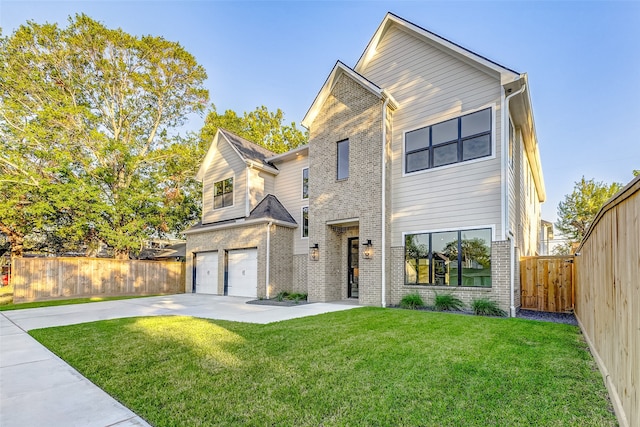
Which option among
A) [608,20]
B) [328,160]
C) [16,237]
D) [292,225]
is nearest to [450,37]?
[328,160]

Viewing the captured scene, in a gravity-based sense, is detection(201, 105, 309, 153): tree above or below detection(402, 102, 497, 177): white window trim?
above

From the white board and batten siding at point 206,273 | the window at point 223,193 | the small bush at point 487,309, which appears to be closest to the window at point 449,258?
the small bush at point 487,309

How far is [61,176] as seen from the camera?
1758 cm

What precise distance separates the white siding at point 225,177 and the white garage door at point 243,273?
6.12 ft

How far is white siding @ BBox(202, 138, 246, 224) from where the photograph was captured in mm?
15188

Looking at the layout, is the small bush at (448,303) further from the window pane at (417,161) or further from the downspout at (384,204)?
the window pane at (417,161)

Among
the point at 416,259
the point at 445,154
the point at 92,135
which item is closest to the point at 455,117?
the point at 445,154

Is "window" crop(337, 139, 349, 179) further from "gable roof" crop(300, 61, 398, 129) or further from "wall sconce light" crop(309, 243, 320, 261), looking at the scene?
"wall sconce light" crop(309, 243, 320, 261)

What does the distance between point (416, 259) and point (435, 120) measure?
14.3 ft

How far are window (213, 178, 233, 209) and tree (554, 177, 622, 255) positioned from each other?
2430 cm

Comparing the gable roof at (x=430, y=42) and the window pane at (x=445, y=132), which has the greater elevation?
the gable roof at (x=430, y=42)

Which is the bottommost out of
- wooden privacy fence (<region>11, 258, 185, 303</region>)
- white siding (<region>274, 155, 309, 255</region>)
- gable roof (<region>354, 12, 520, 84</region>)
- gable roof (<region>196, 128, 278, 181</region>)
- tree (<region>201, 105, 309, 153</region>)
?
wooden privacy fence (<region>11, 258, 185, 303</region>)

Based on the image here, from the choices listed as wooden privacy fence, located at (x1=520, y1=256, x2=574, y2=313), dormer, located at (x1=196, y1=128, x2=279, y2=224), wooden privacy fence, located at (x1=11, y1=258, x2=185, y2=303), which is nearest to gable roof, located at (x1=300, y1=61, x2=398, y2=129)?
dormer, located at (x1=196, y1=128, x2=279, y2=224)

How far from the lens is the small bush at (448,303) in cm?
898
